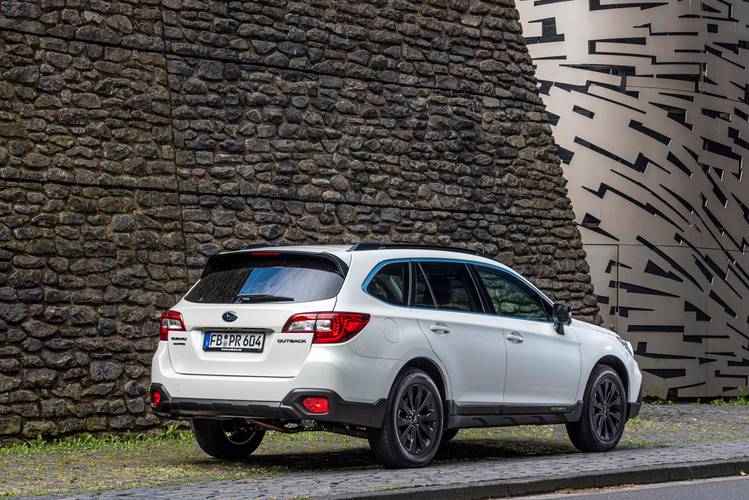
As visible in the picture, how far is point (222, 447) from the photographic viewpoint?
10.7 metres

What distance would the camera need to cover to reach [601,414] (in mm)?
11930

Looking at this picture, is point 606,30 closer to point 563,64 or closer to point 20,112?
point 563,64

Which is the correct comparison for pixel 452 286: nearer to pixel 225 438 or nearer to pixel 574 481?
pixel 574 481

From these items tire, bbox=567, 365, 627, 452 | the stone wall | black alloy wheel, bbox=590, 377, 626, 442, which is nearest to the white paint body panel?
tire, bbox=567, 365, 627, 452

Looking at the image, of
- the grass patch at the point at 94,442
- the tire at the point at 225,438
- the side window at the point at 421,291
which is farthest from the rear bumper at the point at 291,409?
the grass patch at the point at 94,442

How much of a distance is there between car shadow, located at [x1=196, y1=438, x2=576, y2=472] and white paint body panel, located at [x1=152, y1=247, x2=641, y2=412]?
829 millimetres

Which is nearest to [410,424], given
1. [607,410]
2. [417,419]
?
[417,419]

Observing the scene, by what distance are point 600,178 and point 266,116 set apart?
6529 millimetres

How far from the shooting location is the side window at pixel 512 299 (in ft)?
36.9

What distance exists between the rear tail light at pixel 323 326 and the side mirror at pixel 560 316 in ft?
8.96

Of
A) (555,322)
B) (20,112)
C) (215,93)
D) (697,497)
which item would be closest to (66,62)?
(20,112)

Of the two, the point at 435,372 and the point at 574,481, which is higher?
the point at 435,372

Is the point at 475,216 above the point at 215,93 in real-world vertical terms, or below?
below

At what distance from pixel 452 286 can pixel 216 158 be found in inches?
169
